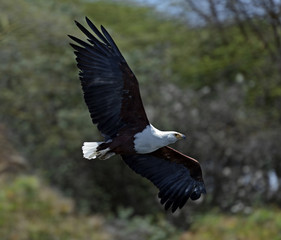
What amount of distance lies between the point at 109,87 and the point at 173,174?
4.29ft

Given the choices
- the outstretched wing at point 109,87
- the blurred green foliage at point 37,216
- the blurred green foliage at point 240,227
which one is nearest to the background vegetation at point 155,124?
the blurred green foliage at point 240,227

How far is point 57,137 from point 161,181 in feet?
23.8

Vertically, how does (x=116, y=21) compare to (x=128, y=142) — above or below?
above

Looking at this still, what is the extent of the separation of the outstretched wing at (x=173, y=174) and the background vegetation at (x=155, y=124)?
17.2ft

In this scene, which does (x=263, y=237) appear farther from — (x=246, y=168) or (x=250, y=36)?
(x=250, y=36)

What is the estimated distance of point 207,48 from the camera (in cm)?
1753

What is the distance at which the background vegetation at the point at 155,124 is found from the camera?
1342 centimetres

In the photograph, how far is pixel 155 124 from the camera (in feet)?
46.8

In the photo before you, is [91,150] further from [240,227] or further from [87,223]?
[240,227]

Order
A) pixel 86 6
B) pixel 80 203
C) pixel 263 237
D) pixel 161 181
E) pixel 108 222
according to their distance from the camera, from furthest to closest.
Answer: pixel 86 6
pixel 80 203
pixel 108 222
pixel 263 237
pixel 161 181

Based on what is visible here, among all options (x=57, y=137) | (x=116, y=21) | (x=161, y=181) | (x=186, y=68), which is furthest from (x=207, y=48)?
(x=161, y=181)

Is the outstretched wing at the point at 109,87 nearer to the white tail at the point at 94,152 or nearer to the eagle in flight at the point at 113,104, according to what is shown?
the eagle in flight at the point at 113,104

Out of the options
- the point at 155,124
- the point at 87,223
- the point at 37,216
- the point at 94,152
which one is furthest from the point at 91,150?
the point at 155,124

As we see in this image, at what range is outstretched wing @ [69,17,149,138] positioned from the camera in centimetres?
656
